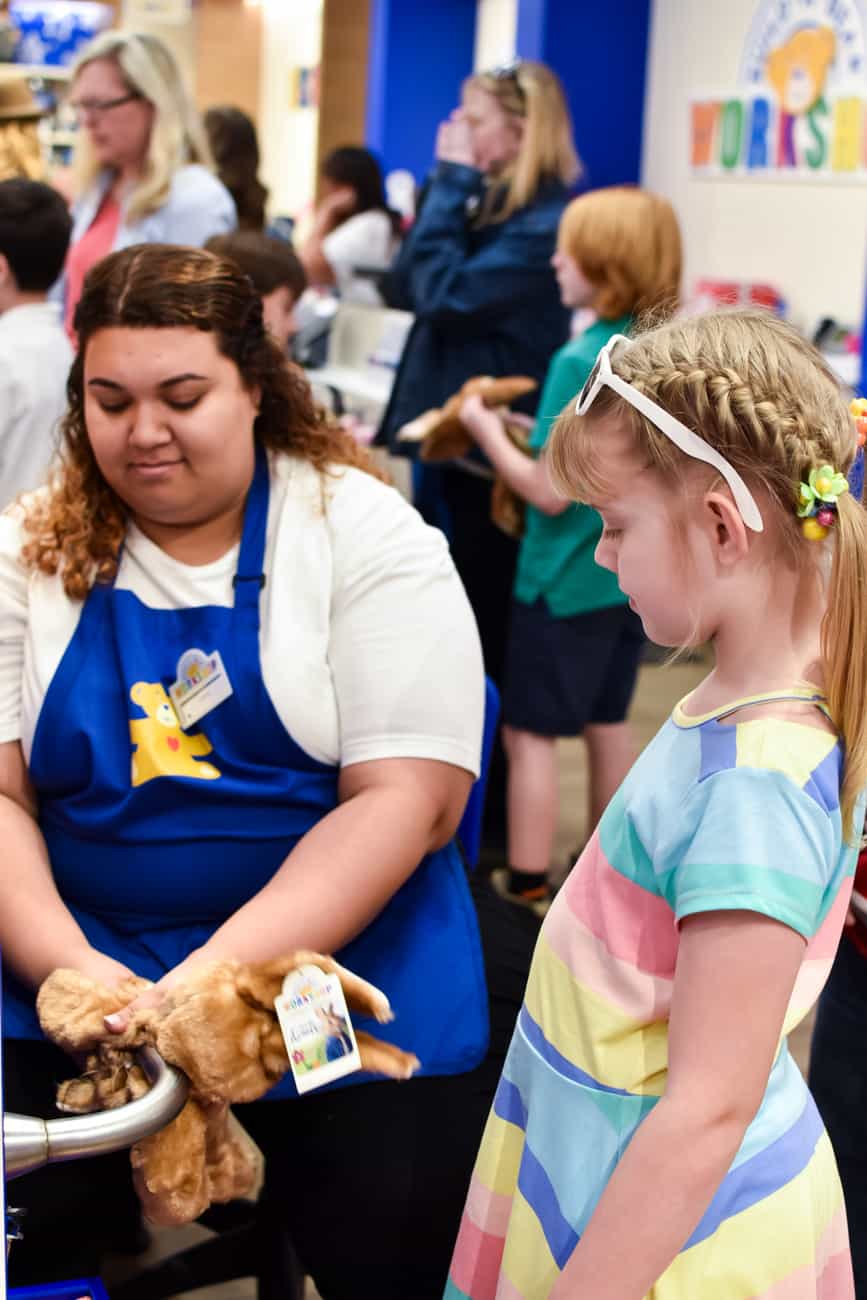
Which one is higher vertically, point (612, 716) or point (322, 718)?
point (322, 718)

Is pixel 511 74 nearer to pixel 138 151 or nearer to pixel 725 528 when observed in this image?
pixel 138 151

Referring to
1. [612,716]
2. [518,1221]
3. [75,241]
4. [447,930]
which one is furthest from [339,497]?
[75,241]

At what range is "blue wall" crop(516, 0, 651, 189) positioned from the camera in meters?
6.03

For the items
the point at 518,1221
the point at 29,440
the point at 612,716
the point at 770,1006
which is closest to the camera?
the point at 770,1006

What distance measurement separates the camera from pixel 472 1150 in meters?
1.57

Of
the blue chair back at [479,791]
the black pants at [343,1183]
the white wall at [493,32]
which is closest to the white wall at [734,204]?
the white wall at [493,32]

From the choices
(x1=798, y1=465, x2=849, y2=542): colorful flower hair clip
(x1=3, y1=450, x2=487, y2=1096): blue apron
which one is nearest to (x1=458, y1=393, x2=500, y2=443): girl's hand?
(x1=3, y1=450, x2=487, y2=1096): blue apron

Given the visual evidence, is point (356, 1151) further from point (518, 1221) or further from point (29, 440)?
point (29, 440)

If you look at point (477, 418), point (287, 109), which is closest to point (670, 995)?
point (477, 418)

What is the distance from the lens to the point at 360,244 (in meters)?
5.93

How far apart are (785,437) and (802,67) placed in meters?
4.85

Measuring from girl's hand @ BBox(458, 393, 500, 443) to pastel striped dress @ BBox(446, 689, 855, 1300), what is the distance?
2284mm

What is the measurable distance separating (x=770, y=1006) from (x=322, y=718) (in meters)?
0.80

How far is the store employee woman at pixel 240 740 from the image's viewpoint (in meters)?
1.56
